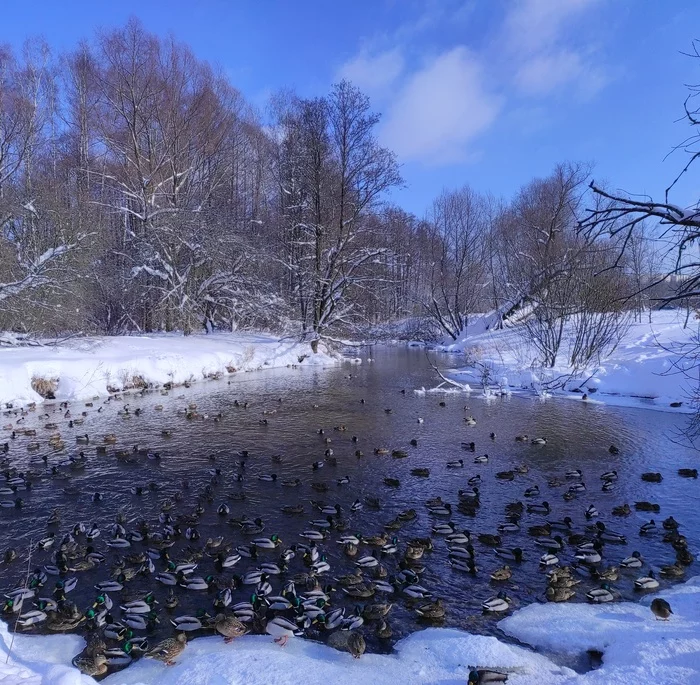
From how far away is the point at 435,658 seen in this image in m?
5.10

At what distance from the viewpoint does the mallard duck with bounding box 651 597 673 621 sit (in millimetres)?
5570

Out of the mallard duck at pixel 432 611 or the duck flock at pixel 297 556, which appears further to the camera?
the mallard duck at pixel 432 611

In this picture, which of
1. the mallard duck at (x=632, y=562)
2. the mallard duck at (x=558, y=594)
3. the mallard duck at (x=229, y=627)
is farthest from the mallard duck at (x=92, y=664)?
the mallard duck at (x=632, y=562)

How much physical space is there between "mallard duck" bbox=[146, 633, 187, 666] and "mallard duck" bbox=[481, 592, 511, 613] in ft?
11.5

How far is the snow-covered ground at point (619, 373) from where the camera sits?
18234mm

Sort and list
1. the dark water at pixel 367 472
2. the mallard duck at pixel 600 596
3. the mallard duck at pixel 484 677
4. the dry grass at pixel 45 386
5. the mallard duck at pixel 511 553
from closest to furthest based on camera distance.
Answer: the mallard duck at pixel 484 677, the mallard duck at pixel 600 596, the dark water at pixel 367 472, the mallard duck at pixel 511 553, the dry grass at pixel 45 386

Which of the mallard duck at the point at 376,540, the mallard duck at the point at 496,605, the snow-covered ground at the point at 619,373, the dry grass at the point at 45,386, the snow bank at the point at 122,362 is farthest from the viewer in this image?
the snow-covered ground at the point at 619,373

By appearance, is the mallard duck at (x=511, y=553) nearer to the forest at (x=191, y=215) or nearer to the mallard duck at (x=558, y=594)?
the mallard duck at (x=558, y=594)

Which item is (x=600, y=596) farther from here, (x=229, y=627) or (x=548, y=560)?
(x=229, y=627)

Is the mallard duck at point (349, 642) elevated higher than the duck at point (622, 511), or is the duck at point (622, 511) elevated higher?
the duck at point (622, 511)

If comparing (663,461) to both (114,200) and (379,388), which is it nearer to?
(379,388)

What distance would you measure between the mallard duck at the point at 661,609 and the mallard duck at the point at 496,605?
161cm

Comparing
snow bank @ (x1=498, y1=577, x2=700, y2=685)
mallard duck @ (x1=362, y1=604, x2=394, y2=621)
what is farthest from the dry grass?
snow bank @ (x1=498, y1=577, x2=700, y2=685)

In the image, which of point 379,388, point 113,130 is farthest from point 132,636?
point 113,130
